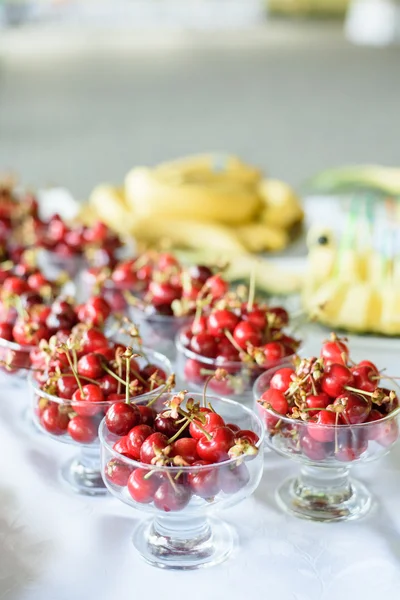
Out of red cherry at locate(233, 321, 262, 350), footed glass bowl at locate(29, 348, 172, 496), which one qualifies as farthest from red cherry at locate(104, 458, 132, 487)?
red cherry at locate(233, 321, 262, 350)

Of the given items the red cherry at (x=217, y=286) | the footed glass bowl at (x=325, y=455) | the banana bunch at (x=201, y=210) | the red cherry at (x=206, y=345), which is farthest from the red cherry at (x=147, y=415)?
the banana bunch at (x=201, y=210)

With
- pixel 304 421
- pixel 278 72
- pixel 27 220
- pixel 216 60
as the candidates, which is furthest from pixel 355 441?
pixel 216 60

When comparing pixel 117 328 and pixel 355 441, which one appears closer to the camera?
pixel 355 441

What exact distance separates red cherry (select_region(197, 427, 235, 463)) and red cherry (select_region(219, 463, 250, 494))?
14mm

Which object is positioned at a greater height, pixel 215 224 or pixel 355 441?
pixel 355 441

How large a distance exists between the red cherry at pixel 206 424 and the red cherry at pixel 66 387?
182 millimetres

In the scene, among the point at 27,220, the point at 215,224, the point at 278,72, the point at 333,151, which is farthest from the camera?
the point at 278,72

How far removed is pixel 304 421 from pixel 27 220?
100 centimetres

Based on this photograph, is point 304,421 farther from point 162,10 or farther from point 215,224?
point 162,10

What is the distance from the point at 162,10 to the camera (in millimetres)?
8547

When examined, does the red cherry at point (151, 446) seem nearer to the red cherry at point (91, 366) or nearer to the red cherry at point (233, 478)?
the red cherry at point (233, 478)

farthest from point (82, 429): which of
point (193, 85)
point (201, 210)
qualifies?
point (193, 85)

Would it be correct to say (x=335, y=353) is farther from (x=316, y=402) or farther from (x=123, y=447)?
(x=123, y=447)

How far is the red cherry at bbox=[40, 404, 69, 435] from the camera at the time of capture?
898 mm
